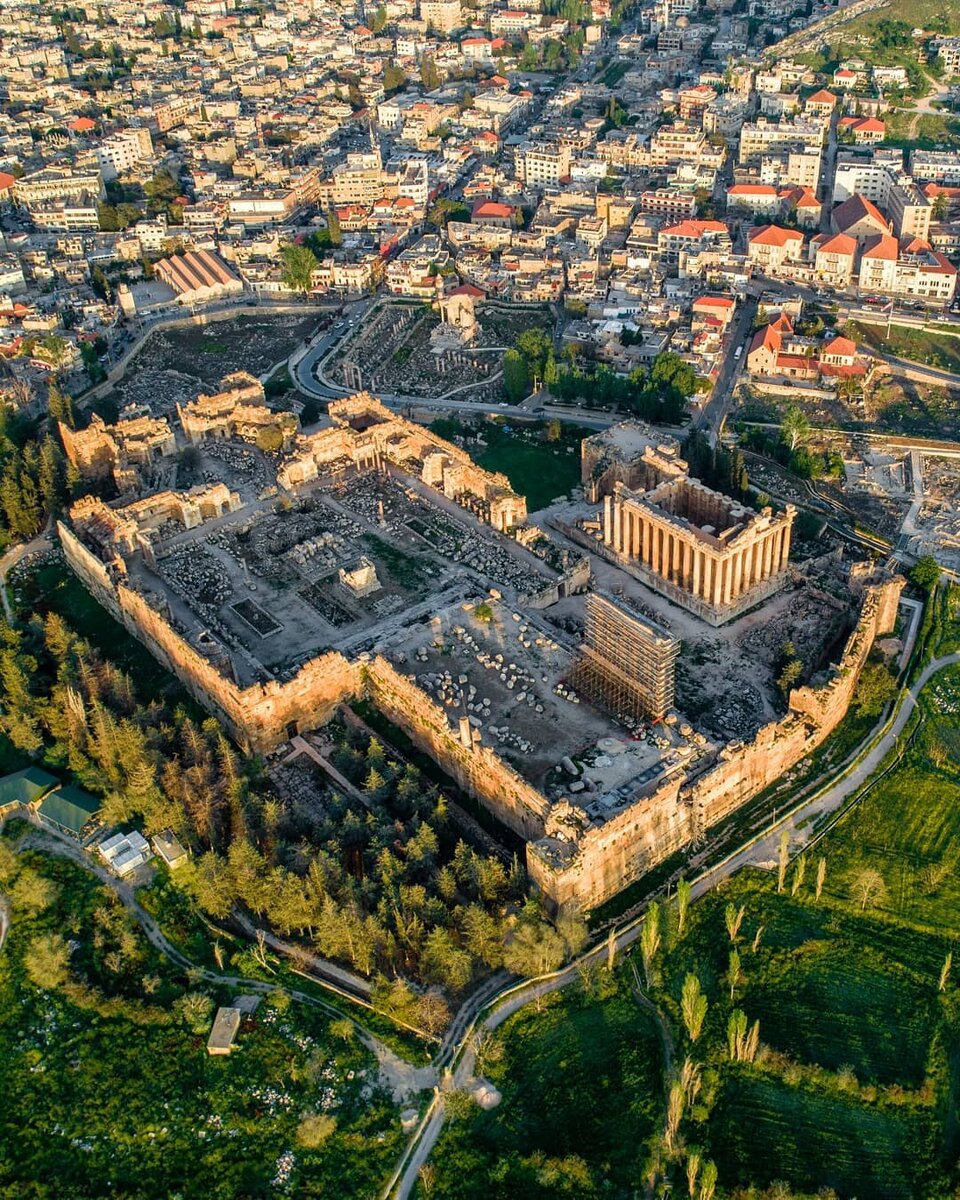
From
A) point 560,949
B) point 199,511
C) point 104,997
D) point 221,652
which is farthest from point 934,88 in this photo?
point 104,997

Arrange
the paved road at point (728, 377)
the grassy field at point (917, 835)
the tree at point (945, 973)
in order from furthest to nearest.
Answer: the paved road at point (728, 377)
the grassy field at point (917, 835)
the tree at point (945, 973)

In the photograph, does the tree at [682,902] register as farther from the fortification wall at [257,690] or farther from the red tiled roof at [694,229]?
the red tiled roof at [694,229]

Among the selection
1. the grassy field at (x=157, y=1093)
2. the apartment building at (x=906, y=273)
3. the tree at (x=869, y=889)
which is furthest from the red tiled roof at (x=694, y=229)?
the grassy field at (x=157, y=1093)

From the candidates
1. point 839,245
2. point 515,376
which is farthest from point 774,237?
point 515,376

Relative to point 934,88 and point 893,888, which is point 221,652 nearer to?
point 893,888

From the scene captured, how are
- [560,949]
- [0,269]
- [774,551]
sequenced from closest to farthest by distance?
[560,949] < [774,551] < [0,269]

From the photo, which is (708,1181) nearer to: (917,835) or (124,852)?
(917,835)

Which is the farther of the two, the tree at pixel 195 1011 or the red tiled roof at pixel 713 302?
the red tiled roof at pixel 713 302

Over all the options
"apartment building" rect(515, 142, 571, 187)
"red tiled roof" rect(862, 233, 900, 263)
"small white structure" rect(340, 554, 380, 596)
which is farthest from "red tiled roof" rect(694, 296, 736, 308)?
"small white structure" rect(340, 554, 380, 596)
